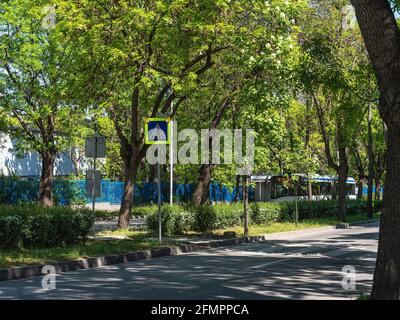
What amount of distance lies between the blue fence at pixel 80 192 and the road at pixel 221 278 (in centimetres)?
1977

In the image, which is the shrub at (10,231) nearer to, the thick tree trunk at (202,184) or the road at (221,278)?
the road at (221,278)

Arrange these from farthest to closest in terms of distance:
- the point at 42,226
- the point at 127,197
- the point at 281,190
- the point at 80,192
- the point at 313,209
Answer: the point at 281,190, the point at 80,192, the point at 313,209, the point at 127,197, the point at 42,226

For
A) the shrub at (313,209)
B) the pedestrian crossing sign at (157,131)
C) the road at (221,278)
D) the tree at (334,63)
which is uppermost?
the tree at (334,63)

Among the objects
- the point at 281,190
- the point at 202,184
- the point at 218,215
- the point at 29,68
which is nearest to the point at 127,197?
the point at 218,215

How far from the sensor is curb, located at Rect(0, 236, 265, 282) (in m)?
11.5

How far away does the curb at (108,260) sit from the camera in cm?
1150

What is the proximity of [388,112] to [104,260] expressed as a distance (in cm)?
860

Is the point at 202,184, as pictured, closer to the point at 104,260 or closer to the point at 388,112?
the point at 104,260

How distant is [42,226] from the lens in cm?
1469

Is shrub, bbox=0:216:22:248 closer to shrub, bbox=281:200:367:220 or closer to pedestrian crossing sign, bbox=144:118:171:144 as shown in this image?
pedestrian crossing sign, bbox=144:118:171:144

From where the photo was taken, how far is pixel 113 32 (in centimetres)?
1850

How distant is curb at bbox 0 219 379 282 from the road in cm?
36

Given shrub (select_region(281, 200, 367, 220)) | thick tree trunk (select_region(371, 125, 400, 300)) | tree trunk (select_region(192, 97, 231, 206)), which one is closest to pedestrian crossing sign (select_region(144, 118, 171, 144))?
tree trunk (select_region(192, 97, 231, 206))

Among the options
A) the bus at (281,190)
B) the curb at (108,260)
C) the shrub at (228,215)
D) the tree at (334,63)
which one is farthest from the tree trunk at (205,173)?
the bus at (281,190)
